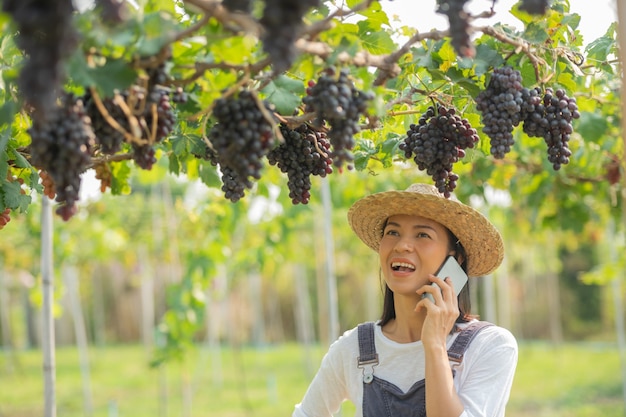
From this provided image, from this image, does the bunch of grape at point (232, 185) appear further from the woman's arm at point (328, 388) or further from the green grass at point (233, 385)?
the green grass at point (233, 385)

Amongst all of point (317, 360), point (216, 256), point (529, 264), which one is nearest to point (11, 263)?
point (317, 360)

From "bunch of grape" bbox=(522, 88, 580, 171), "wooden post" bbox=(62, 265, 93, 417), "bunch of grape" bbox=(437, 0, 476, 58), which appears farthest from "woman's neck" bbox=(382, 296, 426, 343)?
"wooden post" bbox=(62, 265, 93, 417)

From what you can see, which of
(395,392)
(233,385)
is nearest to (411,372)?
(395,392)

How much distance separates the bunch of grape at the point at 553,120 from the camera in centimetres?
210

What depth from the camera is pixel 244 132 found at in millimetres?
1651

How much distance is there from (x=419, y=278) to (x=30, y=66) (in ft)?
4.93

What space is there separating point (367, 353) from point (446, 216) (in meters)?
0.50

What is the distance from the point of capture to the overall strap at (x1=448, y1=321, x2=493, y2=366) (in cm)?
234

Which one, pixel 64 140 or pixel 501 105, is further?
pixel 501 105

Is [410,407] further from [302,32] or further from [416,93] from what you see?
[302,32]

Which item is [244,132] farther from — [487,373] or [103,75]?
[487,373]

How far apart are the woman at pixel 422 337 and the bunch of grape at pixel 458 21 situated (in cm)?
95

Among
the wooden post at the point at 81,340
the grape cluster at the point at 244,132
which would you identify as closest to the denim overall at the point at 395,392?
the grape cluster at the point at 244,132

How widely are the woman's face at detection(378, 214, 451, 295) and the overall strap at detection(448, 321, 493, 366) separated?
0.63ft
